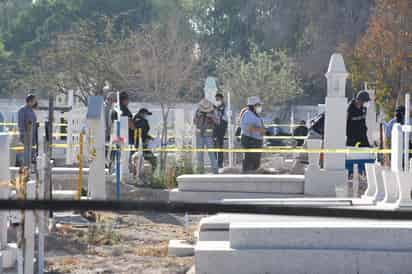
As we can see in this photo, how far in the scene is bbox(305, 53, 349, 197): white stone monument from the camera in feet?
47.3

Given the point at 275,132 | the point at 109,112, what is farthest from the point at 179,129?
the point at 275,132

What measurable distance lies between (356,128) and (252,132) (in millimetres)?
1793

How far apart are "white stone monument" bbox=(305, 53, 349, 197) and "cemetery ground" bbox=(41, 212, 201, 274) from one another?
1.97m

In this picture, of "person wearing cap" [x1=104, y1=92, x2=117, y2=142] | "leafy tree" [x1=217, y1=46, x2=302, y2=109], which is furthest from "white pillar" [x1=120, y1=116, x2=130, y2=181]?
"leafy tree" [x1=217, y1=46, x2=302, y2=109]

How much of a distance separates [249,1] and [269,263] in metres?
47.8

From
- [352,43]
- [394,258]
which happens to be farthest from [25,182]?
[352,43]

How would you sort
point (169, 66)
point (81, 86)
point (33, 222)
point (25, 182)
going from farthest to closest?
point (81, 86)
point (169, 66)
point (25, 182)
point (33, 222)

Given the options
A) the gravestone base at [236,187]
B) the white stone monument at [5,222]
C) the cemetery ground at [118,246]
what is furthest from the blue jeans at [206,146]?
the white stone monument at [5,222]

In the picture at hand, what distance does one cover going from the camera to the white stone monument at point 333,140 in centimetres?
1442

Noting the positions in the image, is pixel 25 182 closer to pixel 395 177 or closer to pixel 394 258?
pixel 394 258

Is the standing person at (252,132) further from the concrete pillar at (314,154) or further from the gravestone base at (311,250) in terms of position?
the gravestone base at (311,250)

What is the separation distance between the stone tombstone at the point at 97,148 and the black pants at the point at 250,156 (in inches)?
152

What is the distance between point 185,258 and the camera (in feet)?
32.3

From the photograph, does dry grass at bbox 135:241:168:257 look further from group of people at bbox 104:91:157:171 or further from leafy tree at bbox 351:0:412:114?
leafy tree at bbox 351:0:412:114
